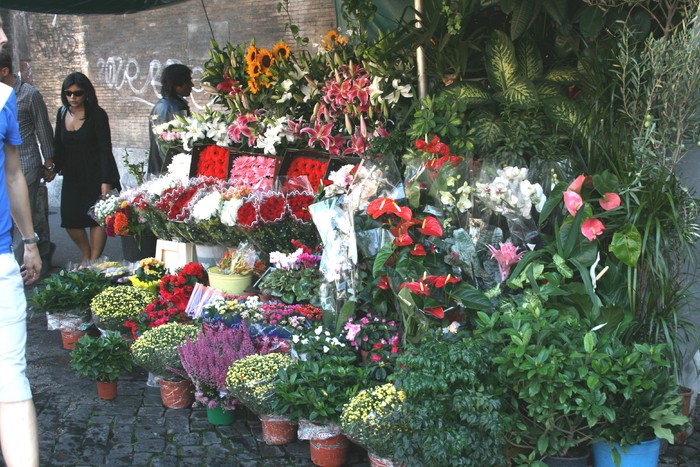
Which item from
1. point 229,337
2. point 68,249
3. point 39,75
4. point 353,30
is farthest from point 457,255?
point 39,75

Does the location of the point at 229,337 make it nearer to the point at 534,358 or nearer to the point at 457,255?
the point at 457,255

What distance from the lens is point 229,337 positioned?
14.3 ft

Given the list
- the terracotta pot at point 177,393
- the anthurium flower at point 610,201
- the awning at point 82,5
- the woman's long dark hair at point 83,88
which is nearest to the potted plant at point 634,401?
the anthurium flower at point 610,201

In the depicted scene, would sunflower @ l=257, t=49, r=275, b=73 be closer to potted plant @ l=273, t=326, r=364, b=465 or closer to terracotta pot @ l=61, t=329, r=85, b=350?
terracotta pot @ l=61, t=329, r=85, b=350

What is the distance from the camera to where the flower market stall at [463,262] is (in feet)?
10.9

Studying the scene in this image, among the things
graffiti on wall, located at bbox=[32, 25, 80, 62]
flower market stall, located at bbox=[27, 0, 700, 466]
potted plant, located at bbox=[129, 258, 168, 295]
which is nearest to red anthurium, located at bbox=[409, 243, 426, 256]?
flower market stall, located at bbox=[27, 0, 700, 466]

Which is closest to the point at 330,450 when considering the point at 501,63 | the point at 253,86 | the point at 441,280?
the point at 441,280

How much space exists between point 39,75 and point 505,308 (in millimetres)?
12720

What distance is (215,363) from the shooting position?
4.18 meters

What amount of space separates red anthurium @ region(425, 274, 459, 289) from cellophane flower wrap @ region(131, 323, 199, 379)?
1.40 metres

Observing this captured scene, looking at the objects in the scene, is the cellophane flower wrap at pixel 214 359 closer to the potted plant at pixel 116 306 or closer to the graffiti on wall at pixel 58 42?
the potted plant at pixel 116 306

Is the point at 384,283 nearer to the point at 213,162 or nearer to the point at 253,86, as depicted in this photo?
the point at 253,86

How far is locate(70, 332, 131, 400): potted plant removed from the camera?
461 cm

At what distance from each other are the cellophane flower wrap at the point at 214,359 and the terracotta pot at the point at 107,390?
0.64m
